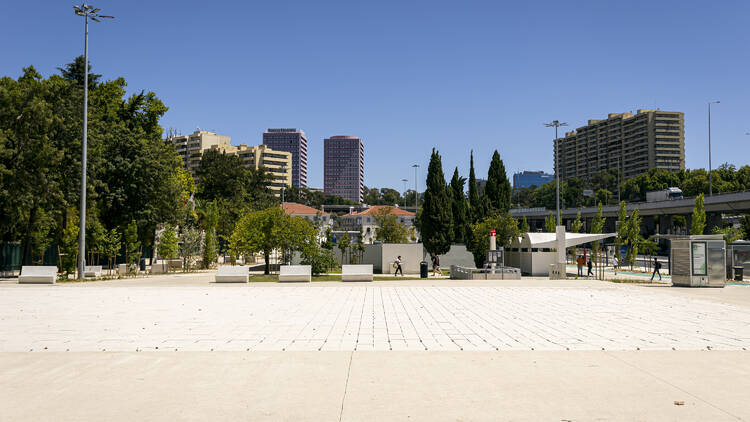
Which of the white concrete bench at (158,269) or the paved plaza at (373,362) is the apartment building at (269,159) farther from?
the paved plaza at (373,362)

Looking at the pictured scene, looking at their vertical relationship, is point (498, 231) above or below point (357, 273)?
above

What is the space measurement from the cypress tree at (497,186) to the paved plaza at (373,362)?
32875 millimetres

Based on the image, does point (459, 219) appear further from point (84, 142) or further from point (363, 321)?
point (363, 321)

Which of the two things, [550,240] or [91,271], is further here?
[550,240]

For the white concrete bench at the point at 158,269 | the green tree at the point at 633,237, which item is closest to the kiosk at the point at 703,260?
the green tree at the point at 633,237

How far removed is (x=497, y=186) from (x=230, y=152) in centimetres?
13755

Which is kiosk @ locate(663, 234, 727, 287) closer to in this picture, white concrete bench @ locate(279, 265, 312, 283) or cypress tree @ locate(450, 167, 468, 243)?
white concrete bench @ locate(279, 265, 312, 283)

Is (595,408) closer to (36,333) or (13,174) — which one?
(36,333)

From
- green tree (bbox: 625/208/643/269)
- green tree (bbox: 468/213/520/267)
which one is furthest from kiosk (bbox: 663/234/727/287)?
green tree (bbox: 625/208/643/269)

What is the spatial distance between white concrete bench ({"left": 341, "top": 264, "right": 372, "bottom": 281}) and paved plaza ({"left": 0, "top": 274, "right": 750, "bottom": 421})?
9.85m

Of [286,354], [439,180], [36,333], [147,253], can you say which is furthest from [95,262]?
[286,354]

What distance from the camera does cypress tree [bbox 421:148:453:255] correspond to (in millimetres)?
45906

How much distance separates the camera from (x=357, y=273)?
25.5 m

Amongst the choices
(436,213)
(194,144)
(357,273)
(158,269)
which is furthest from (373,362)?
(194,144)
